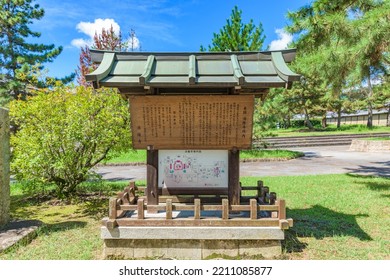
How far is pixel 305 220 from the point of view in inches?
260

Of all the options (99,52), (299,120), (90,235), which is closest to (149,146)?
(99,52)

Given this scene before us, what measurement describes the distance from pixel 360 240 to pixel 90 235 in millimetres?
5237

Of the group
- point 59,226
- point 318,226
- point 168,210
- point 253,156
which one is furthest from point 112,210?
point 253,156

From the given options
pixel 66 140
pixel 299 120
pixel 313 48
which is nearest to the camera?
pixel 66 140

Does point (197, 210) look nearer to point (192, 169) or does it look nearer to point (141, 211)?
point (141, 211)

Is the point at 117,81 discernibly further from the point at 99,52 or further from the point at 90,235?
the point at 90,235

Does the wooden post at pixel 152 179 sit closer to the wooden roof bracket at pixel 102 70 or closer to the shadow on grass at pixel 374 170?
the wooden roof bracket at pixel 102 70

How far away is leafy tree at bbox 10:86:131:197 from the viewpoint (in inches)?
297

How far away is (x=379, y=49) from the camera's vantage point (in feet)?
25.3

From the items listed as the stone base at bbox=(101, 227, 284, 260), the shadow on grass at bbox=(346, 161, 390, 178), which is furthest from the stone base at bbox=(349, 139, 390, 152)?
the stone base at bbox=(101, 227, 284, 260)

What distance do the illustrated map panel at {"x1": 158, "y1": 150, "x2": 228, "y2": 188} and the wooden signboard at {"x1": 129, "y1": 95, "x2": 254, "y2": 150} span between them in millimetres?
391

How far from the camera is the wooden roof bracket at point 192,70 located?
14.4 feet

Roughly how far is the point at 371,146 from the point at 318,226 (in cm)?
1942

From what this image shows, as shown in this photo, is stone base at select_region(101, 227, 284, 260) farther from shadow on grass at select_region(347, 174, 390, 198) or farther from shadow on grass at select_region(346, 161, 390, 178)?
shadow on grass at select_region(346, 161, 390, 178)
